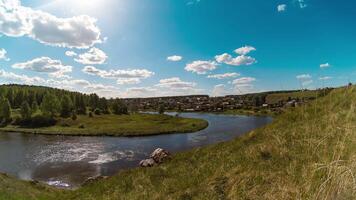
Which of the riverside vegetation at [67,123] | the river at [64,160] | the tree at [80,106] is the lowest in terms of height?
the river at [64,160]

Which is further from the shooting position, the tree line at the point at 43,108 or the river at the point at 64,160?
the tree line at the point at 43,108

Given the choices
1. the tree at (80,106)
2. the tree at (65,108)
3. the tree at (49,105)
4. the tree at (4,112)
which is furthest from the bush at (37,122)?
the tree at (80,106)

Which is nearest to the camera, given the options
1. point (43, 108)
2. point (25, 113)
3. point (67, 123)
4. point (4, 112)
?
point (67, 123)

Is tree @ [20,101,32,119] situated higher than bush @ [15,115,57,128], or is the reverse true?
tree @ [20,101,32,119]

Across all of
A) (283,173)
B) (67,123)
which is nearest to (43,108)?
(67,123)

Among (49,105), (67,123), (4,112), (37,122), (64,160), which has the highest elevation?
(49,105)

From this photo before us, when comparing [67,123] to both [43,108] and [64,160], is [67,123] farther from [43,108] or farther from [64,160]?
[64,160]

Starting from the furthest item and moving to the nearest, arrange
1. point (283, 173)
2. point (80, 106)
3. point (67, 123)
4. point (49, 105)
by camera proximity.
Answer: point (80, 106) → point (49, 105) → point (67, 123) → point (283, 173)

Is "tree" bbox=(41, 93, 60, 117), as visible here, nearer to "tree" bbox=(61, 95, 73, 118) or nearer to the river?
"tree" bbox=(61, 95, 73, 118)

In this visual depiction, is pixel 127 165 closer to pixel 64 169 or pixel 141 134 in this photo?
pixel 64 169

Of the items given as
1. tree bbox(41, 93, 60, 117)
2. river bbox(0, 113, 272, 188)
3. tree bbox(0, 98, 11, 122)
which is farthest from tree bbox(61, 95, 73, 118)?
river bbox(0, 113, 272, 188)

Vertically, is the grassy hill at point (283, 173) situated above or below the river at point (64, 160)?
above

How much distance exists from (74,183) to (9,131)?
242 ft

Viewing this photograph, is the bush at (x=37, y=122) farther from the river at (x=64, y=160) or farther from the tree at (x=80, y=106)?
the river at (x=64, y=160)
